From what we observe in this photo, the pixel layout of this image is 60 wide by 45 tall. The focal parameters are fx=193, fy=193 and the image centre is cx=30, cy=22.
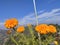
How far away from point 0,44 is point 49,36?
1.72 m

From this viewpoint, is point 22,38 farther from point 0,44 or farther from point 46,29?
point 0,44

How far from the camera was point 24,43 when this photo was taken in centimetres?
150

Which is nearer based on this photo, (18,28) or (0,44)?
(18,28)

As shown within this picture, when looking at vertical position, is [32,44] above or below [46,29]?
below

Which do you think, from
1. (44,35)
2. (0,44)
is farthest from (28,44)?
(0,44)

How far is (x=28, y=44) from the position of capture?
1438 millimetres

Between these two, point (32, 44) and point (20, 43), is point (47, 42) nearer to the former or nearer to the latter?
point (32, 44)

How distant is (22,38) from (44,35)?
19 cm

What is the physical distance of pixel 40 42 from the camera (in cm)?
143

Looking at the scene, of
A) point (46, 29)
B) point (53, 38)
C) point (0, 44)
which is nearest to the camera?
point (46, 29)

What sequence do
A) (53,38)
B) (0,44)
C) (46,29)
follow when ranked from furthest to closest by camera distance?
(0,44), (53,38), (46,29)

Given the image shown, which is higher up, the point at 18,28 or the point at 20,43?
the point at 18,28

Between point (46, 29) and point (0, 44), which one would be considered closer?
point (46, 29)

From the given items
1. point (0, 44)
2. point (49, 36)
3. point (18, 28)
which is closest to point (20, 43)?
point (18, 28)
